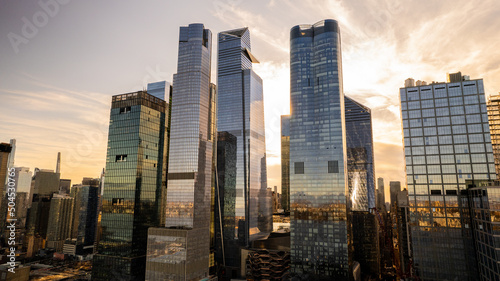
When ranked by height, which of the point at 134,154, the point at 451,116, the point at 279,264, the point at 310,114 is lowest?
the point at 279,264

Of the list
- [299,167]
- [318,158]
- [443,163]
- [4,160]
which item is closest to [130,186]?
[4,160]

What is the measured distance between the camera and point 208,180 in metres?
169

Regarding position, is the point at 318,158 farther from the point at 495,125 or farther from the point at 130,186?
the point at 130,186

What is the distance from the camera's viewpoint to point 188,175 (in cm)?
15938

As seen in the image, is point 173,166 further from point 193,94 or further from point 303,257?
point 303,257

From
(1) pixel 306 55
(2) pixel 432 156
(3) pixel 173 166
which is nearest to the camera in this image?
(2) pixel 432 156

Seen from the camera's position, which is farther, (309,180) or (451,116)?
(309,180)

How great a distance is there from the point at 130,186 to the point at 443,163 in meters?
153

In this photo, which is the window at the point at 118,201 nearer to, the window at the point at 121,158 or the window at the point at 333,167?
the window at the point at 121,158

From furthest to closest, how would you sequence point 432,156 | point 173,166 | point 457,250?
point 173,166 → point 432,156 → point 457,250

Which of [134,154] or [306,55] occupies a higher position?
[306,55]

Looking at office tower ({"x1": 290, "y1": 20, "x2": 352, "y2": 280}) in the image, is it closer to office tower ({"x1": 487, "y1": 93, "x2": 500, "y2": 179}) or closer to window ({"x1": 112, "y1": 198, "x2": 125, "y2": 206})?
office tower ({"x1": 487, "y1": 93, "x2": 500, "y2": 179})

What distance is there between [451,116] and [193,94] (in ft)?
412

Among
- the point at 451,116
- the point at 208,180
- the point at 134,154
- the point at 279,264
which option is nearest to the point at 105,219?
the point at 134,154
